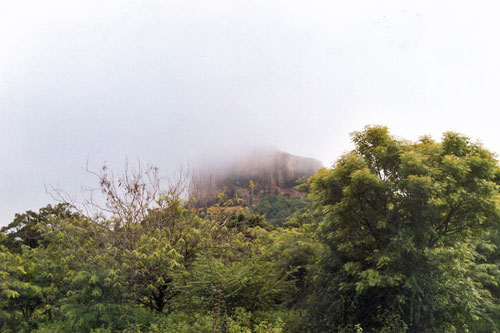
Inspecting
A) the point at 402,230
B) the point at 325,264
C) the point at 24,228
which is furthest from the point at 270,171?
the point at 402,230

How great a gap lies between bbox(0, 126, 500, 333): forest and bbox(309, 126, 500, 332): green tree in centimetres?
4

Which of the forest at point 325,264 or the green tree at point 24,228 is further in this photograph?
the green tree at point 24,228

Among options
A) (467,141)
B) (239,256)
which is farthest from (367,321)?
(467,141)

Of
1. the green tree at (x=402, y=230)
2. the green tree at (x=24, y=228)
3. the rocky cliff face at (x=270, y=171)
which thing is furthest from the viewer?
the rocky cliff face at (x=270, y=171)

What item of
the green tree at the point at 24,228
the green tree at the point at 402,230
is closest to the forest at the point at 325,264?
the green tree at the point at 402,230

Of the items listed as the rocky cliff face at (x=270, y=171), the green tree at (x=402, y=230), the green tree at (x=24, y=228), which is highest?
the rocky cliff face at (x=270, y=171)

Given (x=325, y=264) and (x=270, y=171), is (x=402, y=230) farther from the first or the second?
(x=270, y=171)

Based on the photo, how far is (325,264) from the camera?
11438mm

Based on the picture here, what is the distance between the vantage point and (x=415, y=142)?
11.6m

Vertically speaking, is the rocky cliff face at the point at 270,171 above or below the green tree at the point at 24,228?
above

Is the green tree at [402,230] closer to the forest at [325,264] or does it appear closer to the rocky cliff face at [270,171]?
the forest at [325,264]

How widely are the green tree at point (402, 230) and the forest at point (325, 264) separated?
40 millimetres

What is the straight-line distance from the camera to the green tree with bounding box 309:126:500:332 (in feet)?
31.5

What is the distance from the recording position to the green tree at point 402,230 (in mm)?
9609
